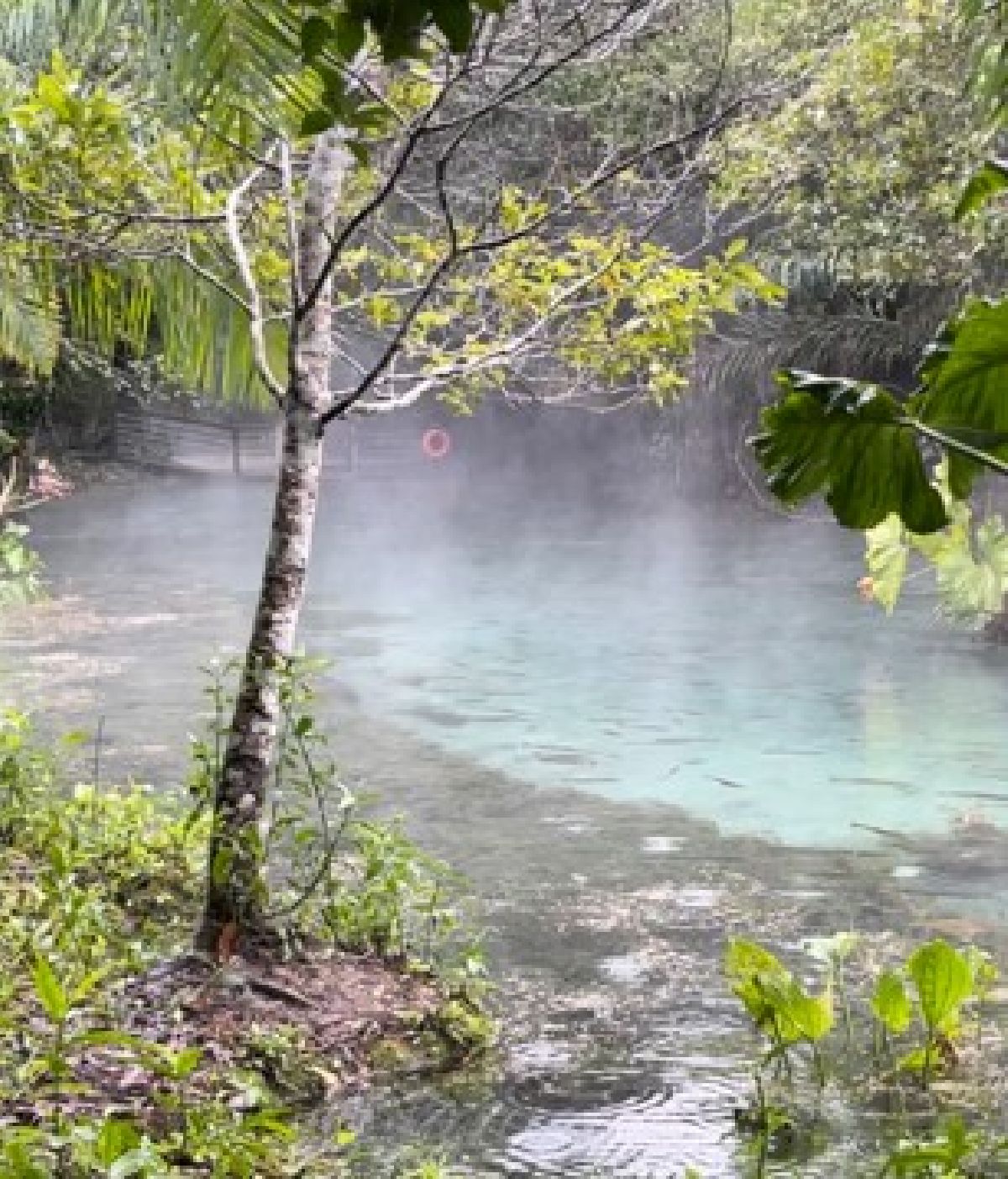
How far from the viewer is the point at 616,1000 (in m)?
5.45

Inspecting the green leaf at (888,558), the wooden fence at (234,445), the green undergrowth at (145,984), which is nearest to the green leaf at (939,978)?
the green undergrowth at (145,984)

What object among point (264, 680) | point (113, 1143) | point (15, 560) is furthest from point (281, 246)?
point (113, 1143)

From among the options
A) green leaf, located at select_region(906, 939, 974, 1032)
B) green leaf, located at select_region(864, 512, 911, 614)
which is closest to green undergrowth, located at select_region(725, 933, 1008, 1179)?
green leaf, located at select_region(906, 939, 974, 1032)

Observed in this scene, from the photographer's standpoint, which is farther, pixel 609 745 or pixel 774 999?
pixel 609 745

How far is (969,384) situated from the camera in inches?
82.4

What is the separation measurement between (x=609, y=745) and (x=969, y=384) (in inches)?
306

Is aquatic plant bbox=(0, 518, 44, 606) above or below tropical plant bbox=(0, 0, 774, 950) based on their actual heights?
below

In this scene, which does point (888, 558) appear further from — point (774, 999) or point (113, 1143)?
point (113, 1143)

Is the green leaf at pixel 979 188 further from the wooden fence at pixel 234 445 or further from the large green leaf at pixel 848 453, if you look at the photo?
the wooden fence at pixel 234 445

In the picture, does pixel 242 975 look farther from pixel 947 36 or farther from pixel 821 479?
pixel 947 36

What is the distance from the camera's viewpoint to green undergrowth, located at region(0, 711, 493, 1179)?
134 inches

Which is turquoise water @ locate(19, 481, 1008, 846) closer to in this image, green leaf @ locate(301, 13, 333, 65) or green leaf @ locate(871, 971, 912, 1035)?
green leaf @ locate(871, 971, 912, 1035)

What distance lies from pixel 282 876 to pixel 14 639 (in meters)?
6.55

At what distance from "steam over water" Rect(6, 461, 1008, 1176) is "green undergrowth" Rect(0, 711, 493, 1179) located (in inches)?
9.5
